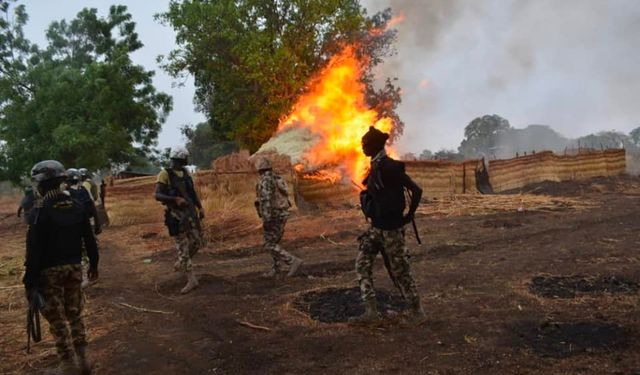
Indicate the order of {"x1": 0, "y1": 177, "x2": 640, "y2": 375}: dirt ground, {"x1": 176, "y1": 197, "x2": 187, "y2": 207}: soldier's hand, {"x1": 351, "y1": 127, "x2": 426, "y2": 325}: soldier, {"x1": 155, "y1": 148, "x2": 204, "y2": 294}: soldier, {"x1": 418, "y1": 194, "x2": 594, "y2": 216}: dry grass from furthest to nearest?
{"x1": 418, "y1": 194, "x2": 594, "y2": 216}: dry grass, {"x1": 155, "y1": 148, "x2": 204, "y2": 294}: soldier, {"x1": 176, "y1": 197, "x2": 187, "y2": 207}: soldier's hand, {"x1": 351, "y1": 127, "x2": 426, "y2": 325}: soldier, {"x1": 0, "y1": 177, "x2": 640, "y2": 375}: dirt ground

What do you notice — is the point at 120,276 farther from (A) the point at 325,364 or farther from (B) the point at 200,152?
(B) the point at 200,152

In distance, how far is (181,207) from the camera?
7.63 m

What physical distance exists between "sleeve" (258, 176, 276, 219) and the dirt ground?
114 cm

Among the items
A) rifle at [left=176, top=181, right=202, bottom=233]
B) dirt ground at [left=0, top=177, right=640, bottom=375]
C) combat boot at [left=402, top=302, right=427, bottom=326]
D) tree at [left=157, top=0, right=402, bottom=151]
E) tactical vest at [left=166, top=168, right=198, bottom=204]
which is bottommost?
dirt ground at [left=0, top=177, right=640, bottom=375]

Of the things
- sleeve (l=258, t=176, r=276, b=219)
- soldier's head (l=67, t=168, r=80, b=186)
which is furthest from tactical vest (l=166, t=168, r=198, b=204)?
soldier's head (l=67, t=168, r=80, b=186)

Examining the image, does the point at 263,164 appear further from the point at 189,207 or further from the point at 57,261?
the point at 57,261

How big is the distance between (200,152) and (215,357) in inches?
1670

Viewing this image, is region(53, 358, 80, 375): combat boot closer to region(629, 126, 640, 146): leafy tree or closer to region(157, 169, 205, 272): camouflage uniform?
region(157, 169, 205, 272): camouflage uniform

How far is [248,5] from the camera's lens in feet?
81.7

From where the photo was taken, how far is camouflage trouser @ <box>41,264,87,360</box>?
4.61 meters

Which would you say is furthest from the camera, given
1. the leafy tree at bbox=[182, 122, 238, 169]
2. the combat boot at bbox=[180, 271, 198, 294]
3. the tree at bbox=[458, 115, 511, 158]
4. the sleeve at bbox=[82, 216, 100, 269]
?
the tree at bbox=[458, 115, 511, 158]

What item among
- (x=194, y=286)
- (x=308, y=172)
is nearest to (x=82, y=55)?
(x=308, y=172)

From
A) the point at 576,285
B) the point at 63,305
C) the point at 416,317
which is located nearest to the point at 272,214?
the point at 416,317

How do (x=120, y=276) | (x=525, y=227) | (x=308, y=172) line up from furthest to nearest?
(x=308, y=172)
(x=525, y=227)
(x=120, y=276)
